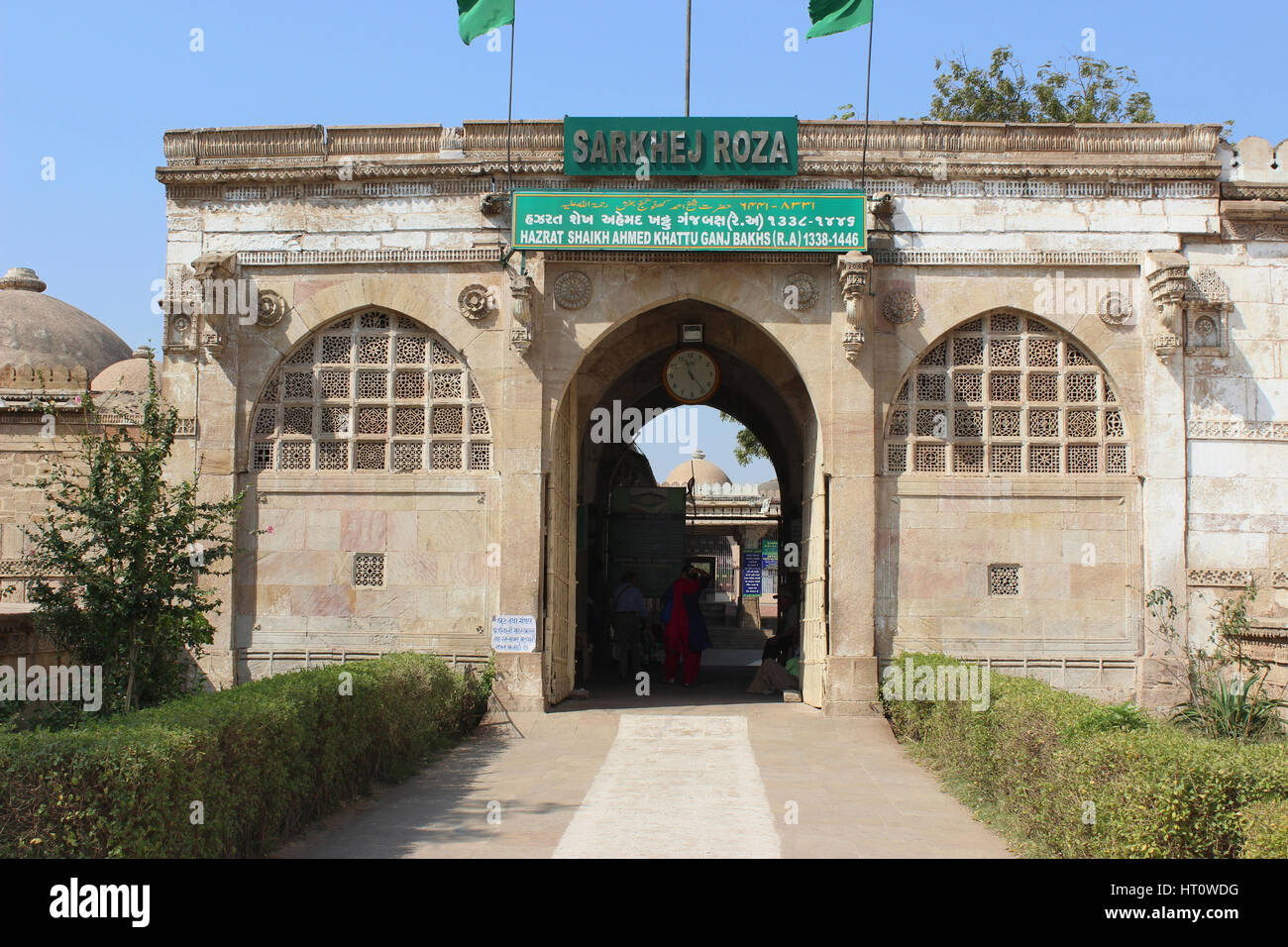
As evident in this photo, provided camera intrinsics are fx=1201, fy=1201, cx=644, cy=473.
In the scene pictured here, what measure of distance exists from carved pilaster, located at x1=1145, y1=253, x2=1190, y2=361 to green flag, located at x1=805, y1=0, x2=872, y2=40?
4.27 metres

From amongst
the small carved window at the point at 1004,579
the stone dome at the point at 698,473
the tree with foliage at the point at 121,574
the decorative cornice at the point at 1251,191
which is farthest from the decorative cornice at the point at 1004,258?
the stone dome at the point at 698,473

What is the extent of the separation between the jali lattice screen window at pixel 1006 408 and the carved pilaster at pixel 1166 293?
76 cm

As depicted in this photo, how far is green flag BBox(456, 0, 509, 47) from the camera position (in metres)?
13.9

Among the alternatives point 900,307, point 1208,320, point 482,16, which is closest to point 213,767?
point 900,307

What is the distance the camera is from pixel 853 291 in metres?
13.5

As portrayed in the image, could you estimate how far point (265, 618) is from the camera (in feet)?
45.7

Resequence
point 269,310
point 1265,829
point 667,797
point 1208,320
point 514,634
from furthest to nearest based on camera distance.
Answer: point 269,310
point 1208,320
point 514,634
point 667,797
point 1265,829

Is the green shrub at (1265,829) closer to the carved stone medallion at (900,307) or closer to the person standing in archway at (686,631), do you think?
the carved stone medallion at (900,307)

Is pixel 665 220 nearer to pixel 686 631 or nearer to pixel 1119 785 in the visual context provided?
pixel 686 631

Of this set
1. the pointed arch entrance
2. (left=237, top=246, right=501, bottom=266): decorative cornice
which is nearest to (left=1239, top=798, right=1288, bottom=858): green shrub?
the pointed arch entrance

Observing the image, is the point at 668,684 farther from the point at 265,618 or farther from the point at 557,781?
the point at 557,781

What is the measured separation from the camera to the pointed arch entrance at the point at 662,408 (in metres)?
14.1

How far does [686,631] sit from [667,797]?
850 cm

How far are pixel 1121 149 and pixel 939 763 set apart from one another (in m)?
7.84
